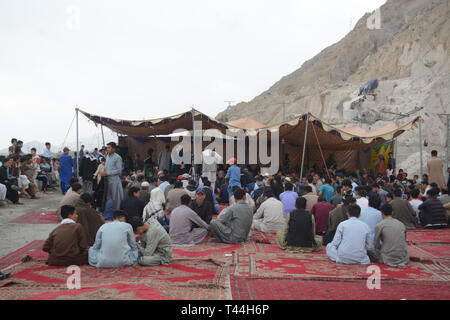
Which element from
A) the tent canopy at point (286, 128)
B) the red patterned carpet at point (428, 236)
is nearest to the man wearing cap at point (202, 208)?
the red patterned carpet at point (428, 236)

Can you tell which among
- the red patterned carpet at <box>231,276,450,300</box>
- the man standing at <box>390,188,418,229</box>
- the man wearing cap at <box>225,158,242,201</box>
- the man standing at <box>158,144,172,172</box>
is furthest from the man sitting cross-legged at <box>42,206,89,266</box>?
the man standing at <box>158,144,172,172</box>

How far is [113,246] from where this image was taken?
4.73 metres

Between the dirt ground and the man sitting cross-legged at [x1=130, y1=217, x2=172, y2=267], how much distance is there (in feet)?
6.83

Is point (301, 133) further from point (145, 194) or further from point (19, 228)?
point (19, 228)

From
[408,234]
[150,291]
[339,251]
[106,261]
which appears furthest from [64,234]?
[408,234]

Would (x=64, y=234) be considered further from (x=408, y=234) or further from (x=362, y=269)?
(x=408, y=234)

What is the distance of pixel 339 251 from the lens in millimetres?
5273

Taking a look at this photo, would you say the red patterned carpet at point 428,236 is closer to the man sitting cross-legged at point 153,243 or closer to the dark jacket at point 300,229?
the dark jacket at point 300,229

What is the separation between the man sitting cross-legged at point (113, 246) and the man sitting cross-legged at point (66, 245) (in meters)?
0.17

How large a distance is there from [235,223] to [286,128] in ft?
21.5

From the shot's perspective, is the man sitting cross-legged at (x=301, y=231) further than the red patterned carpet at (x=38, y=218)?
No

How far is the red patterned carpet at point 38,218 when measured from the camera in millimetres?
7836

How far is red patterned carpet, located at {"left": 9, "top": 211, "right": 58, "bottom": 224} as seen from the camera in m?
7.84

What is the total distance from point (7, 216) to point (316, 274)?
6781 mm
